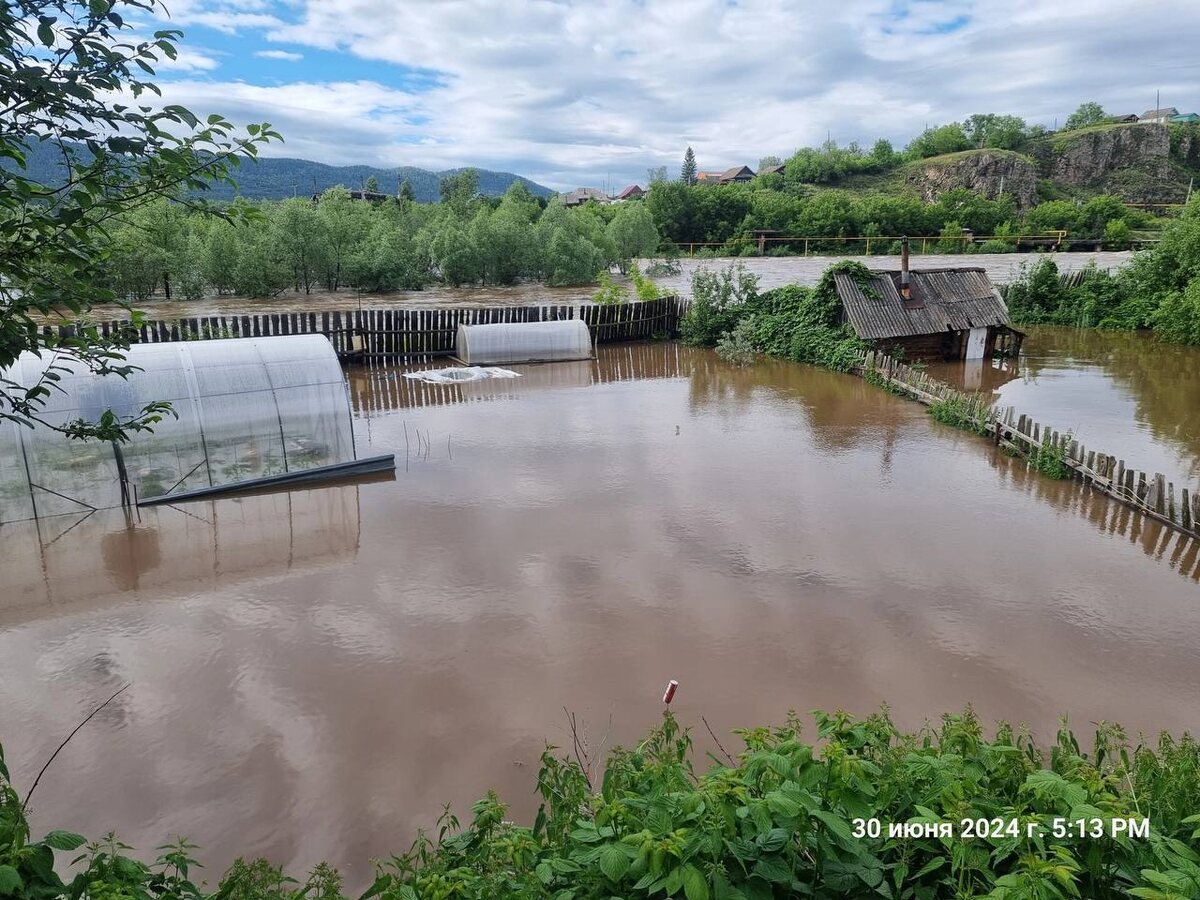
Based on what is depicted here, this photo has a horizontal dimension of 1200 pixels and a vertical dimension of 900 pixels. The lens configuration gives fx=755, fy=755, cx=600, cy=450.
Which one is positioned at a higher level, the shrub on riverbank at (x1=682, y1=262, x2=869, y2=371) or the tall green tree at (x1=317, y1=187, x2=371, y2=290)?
the tall green tree at (x1=317, y1=187, x2=371, y2=290)

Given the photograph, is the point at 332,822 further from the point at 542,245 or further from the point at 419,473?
the point at 542,245

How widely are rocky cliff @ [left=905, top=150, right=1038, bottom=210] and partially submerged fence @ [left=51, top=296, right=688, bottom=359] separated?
2833 inches

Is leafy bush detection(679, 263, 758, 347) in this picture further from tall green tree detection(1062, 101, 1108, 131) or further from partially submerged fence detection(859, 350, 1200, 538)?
tall green tree detection(1062, 101, 1108, 131)

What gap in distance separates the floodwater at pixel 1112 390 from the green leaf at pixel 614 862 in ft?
48.0

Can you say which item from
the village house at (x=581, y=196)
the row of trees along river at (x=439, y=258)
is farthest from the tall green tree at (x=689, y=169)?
the row of trees along river at (x=439, y=258)

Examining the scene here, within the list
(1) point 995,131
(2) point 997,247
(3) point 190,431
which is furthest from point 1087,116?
(3) point 190,431

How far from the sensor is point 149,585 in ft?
33.7

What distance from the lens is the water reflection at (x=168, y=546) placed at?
10266 millimetres

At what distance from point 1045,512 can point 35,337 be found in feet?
44.9

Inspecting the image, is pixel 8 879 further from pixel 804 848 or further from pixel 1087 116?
pixel 1087 116

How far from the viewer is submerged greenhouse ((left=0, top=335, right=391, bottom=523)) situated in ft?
38.3

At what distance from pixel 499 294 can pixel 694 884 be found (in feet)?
129

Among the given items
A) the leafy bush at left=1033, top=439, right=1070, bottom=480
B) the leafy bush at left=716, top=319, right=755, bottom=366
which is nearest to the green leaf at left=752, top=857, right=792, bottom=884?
the leafy bush at left=1033, top=439, right=1070, bottom=480

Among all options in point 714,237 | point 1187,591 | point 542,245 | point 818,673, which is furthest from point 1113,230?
point 818,673
